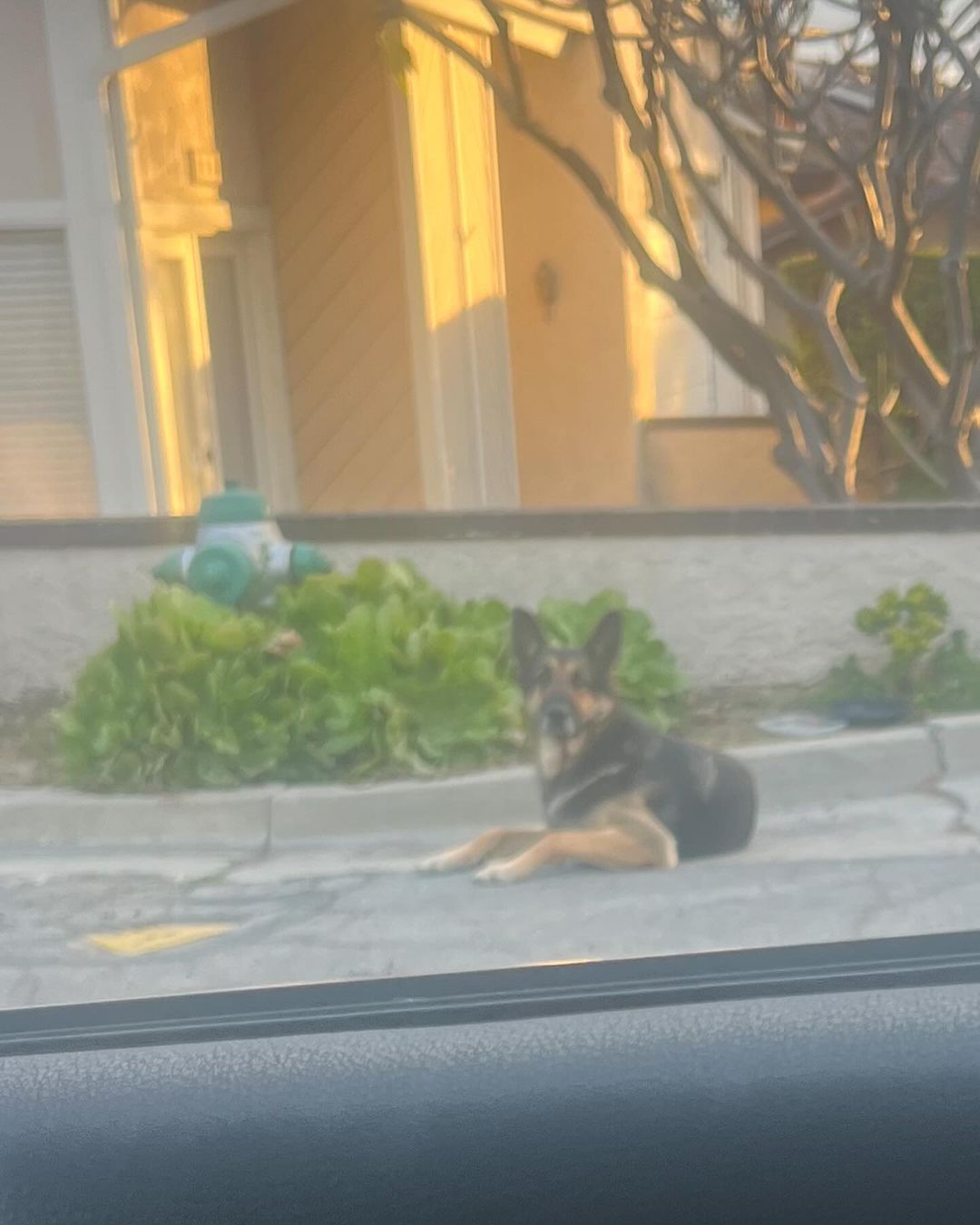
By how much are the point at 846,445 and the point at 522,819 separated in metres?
2.38

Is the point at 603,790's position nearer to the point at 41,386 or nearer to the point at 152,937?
the point at 152,937

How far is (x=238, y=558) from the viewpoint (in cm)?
474

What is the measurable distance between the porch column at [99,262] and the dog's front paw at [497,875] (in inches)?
97.5

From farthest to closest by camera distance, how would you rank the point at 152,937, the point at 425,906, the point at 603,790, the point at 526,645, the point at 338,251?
the point at 338,251 → the point at 526,645 → the point at 603,790 → the point at 425,906 → the point at 152,937

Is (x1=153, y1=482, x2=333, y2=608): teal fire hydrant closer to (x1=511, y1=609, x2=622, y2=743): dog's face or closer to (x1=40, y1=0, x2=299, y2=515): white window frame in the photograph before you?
(x1=40, y1=0, x2=299, y2=515): white window frame

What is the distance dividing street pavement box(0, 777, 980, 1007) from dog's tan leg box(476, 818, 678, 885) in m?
0.06

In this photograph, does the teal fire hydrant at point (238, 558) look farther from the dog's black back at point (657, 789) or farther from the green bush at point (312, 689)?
the dog's black back at point (657, 789)

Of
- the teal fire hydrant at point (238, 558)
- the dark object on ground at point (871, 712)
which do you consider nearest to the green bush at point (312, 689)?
the teal fire hydrant at point (238, 558)

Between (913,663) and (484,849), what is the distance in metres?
1.92

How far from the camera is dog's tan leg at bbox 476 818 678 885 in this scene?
352 centimetres

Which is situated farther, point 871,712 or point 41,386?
point 41,386

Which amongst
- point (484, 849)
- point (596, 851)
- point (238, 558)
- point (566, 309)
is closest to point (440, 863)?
point (484, 849)

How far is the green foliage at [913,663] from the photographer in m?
4.80

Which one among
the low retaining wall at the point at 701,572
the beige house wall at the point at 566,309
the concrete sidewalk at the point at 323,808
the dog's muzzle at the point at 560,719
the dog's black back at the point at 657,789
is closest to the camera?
the dog's black back at the point at 657,789
